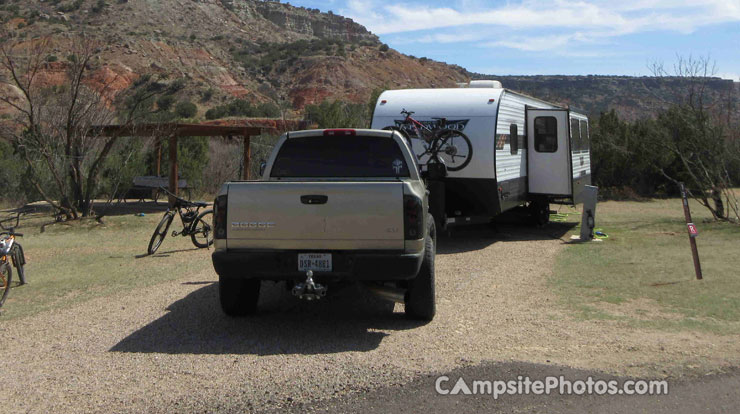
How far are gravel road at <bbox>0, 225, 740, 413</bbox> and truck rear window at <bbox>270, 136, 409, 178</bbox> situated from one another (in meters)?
1.38

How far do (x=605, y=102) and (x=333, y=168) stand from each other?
234 ft

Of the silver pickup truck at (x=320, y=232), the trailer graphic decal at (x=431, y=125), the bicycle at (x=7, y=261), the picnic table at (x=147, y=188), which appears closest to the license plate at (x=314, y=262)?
the silver pickup truck at (x=320, y=232)

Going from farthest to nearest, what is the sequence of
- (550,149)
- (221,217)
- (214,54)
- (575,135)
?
(214,54), (575,135), (550,149), (221,217)

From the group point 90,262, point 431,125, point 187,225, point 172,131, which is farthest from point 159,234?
point 172,131

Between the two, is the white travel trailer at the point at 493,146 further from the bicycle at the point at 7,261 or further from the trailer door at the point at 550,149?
the bicycle at the point at 7,261

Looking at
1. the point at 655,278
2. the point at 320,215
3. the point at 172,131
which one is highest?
the point at 172,131

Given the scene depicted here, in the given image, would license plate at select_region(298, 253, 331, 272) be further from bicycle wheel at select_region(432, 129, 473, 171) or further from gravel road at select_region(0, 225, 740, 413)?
bicycle wheel at select_region(432, 129, 473, 171)

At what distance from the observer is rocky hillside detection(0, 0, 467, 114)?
51.0m

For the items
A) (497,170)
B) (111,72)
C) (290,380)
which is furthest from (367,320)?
(111,72)

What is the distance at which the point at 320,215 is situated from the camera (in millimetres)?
5762

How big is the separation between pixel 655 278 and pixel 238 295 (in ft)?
18.0

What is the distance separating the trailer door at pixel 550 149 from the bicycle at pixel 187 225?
662 cm

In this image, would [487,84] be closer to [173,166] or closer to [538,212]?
[538,212]

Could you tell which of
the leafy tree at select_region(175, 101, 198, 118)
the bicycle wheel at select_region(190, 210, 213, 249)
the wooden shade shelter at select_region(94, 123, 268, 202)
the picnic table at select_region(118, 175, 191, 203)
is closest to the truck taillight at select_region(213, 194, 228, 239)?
the bicycle wheel at select_region(190, 210, 213, 249)
